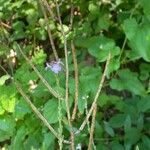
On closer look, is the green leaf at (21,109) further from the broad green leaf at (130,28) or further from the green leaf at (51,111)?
the broad green leaf at (130,28)

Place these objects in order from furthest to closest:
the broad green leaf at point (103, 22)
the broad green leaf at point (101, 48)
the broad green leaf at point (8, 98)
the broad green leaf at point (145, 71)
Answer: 1. the broad green leaf at point (103, 22)
2. the broad green leaf at point (145, 71)
3. the broad green leaf at point (8, 98)
4. the broad green leaf at point (101, 48)

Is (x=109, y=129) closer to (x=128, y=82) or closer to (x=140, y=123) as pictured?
(x=140, y=123)

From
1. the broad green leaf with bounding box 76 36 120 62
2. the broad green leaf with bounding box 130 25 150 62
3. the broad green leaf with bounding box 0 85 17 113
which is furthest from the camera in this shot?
the broad green leaf with bounding box 0 85 17 113

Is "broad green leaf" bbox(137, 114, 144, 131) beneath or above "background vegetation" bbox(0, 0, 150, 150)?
beneath

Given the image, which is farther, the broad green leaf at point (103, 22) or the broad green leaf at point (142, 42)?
the broad green leaf at point (103, 22)

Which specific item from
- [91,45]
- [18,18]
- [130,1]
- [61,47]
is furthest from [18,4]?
[91,45]

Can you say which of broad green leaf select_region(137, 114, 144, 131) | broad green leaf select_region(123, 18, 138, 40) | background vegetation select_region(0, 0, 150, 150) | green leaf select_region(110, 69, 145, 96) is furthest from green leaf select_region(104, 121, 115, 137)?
broad green leaf select_region(123, 18, 138, 40)

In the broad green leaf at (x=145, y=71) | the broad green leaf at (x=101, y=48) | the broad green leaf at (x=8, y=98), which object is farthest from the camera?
the broad green leaf at (x=145, y=71)

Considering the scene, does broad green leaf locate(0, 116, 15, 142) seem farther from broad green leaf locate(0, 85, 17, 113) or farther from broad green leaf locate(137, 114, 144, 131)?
broad green leaf locate(137, 114, 144, 131)

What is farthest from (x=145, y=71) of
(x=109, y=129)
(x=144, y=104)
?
(x=109, y=129)

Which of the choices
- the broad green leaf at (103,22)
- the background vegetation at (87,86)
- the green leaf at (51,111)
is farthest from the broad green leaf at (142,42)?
the broad green leaf at (103,22)
